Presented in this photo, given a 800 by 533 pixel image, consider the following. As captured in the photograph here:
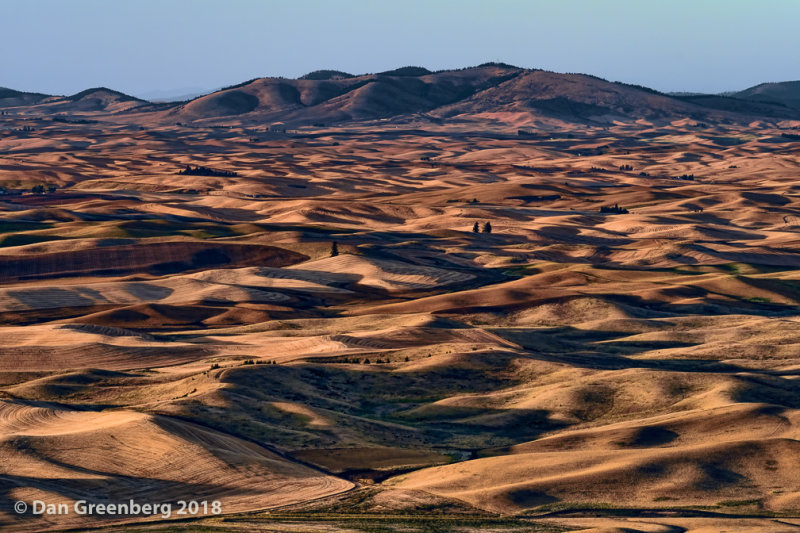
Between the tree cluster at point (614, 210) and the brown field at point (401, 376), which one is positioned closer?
the brown field at point (401, 376)

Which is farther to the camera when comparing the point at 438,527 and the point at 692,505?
the point at 692,505

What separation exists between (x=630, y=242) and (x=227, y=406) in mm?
99311

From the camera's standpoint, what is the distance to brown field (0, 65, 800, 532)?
4862cm

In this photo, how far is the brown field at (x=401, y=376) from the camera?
160ft

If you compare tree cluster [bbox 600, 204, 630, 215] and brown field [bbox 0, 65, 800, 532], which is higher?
tree cluster [bbox 600, 204, 630, 215]

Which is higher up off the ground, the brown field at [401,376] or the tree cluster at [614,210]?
the tree cluster at [614,210]

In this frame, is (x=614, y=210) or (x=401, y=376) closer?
(x=401, y=376)

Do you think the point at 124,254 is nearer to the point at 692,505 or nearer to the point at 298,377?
the point at 298,377

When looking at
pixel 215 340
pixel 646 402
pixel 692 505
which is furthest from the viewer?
pixel 215 340

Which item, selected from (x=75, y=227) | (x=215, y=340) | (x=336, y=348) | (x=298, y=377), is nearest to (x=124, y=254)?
(x=75, y=227)

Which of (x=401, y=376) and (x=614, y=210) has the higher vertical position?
(x=614, y=210)

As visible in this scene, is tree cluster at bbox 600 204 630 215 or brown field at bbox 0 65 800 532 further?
tree cluster at bbox 600 204 630 215

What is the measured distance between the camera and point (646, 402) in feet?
225

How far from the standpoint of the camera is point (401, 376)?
73.8 meters
